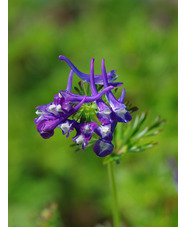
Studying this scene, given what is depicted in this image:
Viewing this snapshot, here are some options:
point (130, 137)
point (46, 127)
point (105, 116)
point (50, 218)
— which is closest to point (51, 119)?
point (46, 127)

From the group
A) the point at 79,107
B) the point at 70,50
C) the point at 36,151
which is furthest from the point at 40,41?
the point at 79,107

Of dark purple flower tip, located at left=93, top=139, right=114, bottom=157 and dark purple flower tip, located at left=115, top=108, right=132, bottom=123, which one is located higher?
dark purple flower tip, located at left=115, top=108, right=132, bottom=123

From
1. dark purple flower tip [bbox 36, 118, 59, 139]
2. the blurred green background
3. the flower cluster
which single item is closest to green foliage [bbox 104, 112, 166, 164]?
the flower cluster

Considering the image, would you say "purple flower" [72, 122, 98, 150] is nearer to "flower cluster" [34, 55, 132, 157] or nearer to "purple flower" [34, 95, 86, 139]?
"flower cluster" [34, 55, 132, 157]

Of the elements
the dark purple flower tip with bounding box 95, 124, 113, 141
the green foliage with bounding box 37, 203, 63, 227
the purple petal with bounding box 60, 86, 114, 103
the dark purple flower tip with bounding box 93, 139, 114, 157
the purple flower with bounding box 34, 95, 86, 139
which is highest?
the purple petal with bounding box 60, 86, 114, 103

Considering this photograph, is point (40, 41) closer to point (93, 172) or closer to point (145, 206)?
point (93, 172)

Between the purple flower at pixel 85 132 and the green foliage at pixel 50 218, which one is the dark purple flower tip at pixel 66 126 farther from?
the green foliage at pixel 50 218

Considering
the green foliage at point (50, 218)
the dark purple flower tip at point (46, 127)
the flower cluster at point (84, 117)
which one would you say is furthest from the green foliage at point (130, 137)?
the green foliage at point (50, 218)
